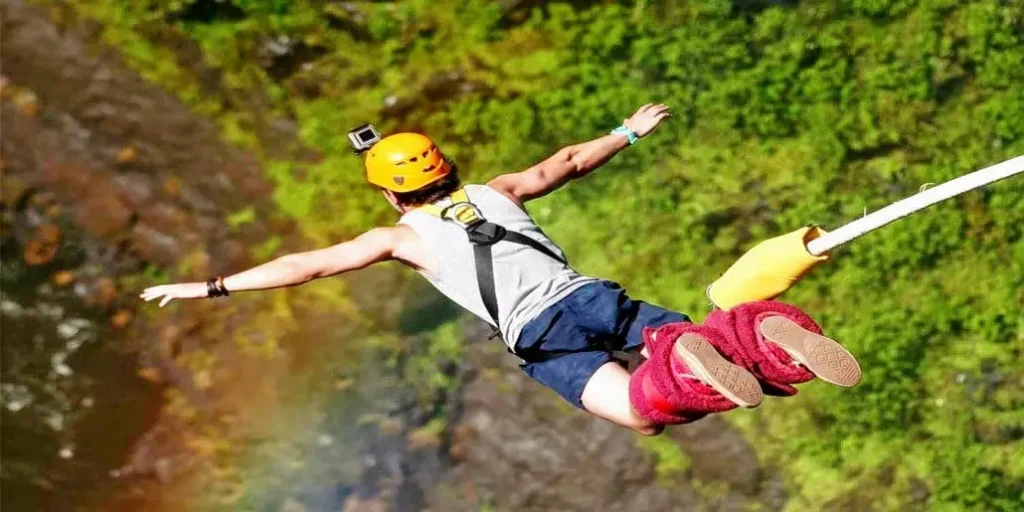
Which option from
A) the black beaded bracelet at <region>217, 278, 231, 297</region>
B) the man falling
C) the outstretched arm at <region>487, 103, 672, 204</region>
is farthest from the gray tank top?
the black beaded bracelet at <region>217, 278, 231, 297</region>

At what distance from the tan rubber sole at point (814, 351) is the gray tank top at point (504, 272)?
1.17 m

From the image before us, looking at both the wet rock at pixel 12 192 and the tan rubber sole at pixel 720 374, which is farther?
the wet rock at pixel 12 192

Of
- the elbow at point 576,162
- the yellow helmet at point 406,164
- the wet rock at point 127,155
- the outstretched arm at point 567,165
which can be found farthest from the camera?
the wet rock at point 127,155

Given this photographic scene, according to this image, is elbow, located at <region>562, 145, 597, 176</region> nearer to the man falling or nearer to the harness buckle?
the man falling

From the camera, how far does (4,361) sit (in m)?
7.84

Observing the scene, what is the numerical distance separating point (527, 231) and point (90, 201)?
4856 mm

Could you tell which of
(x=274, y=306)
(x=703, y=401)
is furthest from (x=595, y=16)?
(x=703, y=401)

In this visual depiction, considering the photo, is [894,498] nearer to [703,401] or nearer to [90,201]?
[703,401]

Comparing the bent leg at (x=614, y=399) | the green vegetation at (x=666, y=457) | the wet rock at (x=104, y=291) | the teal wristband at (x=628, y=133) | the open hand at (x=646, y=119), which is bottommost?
the wet rock at (x=104, y=291)

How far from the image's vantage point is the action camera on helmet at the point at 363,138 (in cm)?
492

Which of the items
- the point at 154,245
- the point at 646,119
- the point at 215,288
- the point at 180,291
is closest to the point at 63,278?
the point at 154,245

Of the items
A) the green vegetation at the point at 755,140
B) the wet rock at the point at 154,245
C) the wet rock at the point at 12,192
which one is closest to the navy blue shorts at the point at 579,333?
the green vegetation at the point at 755,140

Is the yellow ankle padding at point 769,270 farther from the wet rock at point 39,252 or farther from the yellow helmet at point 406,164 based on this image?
the wet rock at point 39,252

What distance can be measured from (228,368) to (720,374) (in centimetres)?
509
